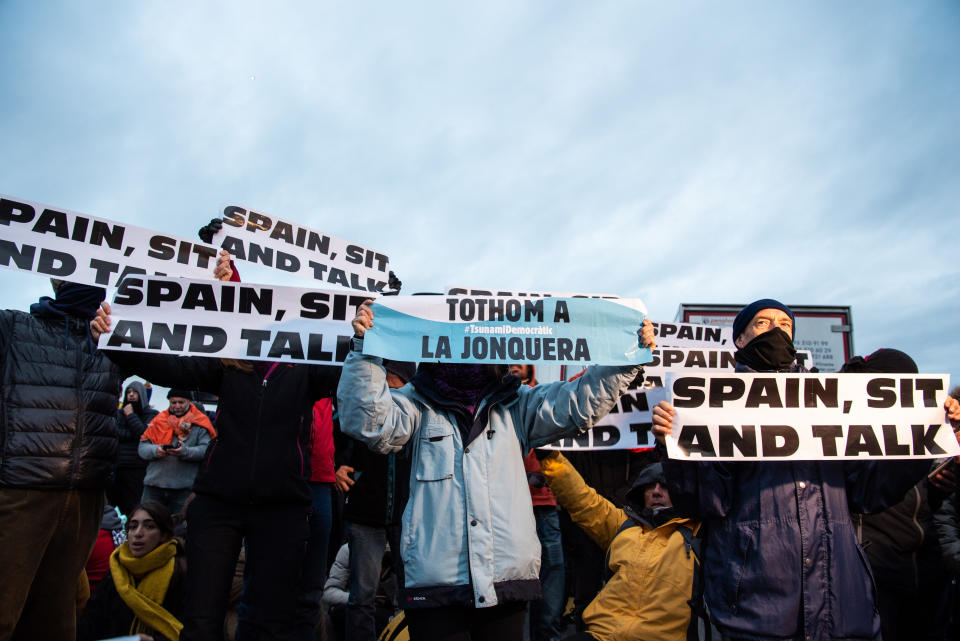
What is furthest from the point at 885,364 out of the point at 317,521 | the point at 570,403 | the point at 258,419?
the point at 317,521

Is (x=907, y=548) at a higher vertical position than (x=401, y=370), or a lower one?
lower

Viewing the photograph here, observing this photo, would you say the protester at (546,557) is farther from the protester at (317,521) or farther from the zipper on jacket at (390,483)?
the protester at (317,521)

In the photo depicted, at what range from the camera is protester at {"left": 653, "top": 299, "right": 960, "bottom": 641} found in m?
2.76

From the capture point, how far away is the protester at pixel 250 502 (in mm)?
3604

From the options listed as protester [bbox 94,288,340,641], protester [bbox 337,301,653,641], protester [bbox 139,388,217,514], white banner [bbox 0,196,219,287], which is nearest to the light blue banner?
protester [bbox 337,301,653,641]

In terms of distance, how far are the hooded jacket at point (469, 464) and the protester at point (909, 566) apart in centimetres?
226

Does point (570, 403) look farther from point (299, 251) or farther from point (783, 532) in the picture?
point (299, 251)

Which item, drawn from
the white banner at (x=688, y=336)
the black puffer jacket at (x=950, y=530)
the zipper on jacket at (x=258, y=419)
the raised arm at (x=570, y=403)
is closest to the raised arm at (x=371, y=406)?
the raised arm at (x=570, y=403)

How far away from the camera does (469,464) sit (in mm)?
2975

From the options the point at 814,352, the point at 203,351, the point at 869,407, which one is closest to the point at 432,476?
the point at 203,351

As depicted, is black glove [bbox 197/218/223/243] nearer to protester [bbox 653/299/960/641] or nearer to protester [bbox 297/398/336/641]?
protester [bbox 297/398/336/641]

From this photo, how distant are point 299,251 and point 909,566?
4.94 meters

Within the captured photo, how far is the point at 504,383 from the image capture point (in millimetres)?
3287

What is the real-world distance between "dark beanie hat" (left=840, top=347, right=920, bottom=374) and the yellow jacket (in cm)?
130
